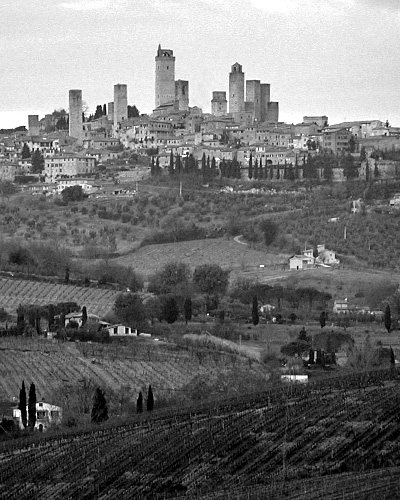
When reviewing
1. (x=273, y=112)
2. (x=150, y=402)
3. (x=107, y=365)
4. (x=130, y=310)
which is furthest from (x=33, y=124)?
(x=150, y=402)

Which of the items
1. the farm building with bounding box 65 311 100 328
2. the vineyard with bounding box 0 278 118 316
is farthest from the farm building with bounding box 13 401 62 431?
the vineyard with bounding box 0 278 118 316

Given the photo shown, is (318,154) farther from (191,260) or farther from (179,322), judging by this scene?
(179,322)

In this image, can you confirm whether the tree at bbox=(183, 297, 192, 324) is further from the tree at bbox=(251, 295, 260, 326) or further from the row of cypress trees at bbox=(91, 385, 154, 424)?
the row of cypress trees at bbox=(91, 385, 154, 424)

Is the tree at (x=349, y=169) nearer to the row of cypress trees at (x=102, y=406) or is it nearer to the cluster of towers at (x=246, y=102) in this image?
the cluster of towers at (x=246, y=102)

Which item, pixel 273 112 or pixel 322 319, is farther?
pixel 273 112

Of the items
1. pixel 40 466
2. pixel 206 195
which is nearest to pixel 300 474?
pixel 40 466

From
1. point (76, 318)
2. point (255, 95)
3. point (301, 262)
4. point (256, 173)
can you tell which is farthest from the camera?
point (255, 95)

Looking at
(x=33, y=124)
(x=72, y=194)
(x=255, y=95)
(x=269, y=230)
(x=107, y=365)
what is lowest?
(x=107, y=365)

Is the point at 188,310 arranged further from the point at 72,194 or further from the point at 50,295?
the point at 72,194
